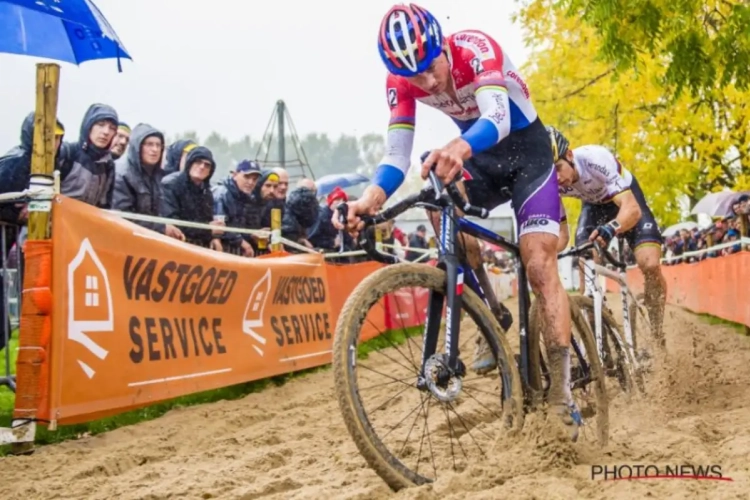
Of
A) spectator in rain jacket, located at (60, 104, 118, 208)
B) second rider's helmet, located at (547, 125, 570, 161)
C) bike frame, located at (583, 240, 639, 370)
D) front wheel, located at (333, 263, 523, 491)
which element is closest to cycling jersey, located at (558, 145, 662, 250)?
bike frame, located at (583, 240, 639, 370)

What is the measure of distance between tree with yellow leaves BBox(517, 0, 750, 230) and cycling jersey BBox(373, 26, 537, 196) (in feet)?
34.3

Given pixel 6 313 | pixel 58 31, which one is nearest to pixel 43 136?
pixel 6 313

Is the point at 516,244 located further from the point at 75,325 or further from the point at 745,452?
the point at 75,325

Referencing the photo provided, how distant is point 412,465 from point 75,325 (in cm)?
229

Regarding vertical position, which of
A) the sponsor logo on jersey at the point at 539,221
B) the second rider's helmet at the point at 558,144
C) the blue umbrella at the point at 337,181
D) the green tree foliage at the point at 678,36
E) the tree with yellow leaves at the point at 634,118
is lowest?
the sponsor logo on jersey at the point at 539,221

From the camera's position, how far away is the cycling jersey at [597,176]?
6.80 m

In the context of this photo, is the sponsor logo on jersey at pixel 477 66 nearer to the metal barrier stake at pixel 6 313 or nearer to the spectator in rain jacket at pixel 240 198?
the metal barrier stake at pixel 6 313

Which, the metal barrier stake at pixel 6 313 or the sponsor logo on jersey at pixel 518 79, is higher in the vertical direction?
the sponsor logo on jersey at pixel 518 79

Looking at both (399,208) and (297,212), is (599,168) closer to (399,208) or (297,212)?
(399,208)

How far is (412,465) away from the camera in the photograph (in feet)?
13.4

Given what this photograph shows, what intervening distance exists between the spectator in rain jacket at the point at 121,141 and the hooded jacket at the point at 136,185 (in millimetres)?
129

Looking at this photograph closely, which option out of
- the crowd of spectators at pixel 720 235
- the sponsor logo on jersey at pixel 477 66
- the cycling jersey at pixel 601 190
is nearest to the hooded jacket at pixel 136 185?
the cycling jersey at pixel 601 190

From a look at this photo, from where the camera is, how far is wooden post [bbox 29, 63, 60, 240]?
514 cm

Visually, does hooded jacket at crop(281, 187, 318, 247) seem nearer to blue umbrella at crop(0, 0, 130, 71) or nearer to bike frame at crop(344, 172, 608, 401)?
blue umbrella at crop(0, 0, 130, 71)
